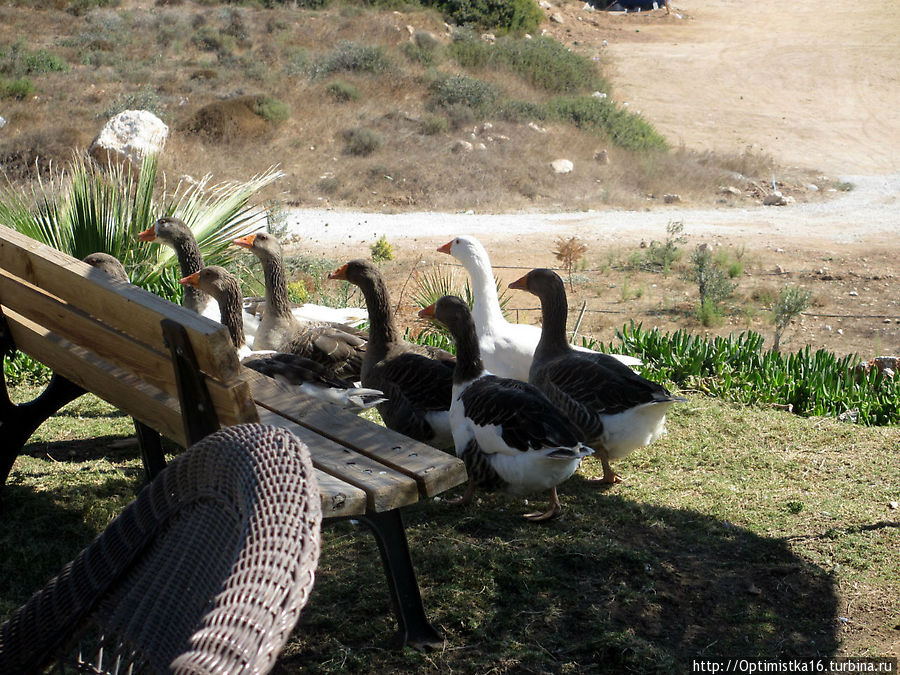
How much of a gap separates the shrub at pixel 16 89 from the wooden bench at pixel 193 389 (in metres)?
22.1

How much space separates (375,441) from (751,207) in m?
17.3

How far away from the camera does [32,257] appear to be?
341cm

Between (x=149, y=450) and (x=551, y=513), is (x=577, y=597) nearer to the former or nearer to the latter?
(x=551, y=513)

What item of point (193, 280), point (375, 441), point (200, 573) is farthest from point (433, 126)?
point (200, 573)

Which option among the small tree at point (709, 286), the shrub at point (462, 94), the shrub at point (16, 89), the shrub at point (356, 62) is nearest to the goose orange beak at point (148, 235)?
the small tree at point (709, 286)

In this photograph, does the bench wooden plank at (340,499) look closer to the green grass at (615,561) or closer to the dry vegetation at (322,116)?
the green grass at (615,561)

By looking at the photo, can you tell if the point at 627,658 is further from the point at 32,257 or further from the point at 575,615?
the point at 32,257

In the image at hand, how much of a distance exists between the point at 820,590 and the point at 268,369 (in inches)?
119

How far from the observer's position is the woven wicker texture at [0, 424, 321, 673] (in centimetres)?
144

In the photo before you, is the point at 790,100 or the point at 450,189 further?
the point at 790,100

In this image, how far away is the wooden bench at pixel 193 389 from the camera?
2.65 metres

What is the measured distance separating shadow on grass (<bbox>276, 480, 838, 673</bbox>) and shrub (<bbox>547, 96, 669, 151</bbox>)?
63.6ft

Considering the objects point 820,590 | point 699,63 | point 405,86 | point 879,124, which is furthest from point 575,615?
point 699,63

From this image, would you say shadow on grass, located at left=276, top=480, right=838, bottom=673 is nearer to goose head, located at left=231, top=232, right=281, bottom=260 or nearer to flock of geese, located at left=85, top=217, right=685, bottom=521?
flock of geese, located at left=85, top=217, right=685, bottom=521
